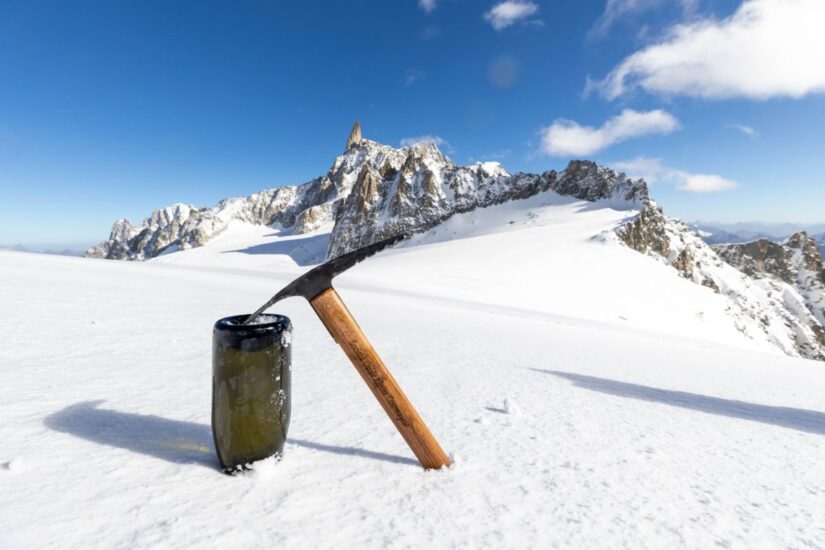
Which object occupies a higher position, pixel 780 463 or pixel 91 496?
Answer: pixel 91 496

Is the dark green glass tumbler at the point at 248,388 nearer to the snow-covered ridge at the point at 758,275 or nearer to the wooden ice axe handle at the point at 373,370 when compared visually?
the wooden ice axe handle at the point at 373,370

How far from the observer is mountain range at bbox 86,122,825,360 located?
38375 millimetres

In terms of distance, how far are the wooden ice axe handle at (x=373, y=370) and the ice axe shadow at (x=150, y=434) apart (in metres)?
0.20

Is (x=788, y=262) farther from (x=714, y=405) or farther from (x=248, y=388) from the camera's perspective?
(x=248, y=388)

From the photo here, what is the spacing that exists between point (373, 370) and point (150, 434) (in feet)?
4.47

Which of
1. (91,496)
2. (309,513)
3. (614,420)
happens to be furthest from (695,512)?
(91,496)

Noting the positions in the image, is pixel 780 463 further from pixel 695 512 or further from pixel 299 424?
pixel 299 424

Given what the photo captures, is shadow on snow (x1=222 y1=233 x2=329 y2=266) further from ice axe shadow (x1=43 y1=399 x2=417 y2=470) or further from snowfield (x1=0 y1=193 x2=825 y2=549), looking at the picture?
ice axe shadow (x1=43 y1=399 x2=417 y2=470)

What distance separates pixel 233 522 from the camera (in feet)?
4.90

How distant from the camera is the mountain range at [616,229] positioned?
38.4 meters

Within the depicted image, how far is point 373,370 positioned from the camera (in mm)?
1854

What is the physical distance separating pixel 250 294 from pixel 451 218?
5013cm

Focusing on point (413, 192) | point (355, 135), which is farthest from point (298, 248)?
point (355, 135)

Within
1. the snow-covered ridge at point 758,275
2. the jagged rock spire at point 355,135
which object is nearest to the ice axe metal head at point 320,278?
the snow-covered ridge at point 758,275
